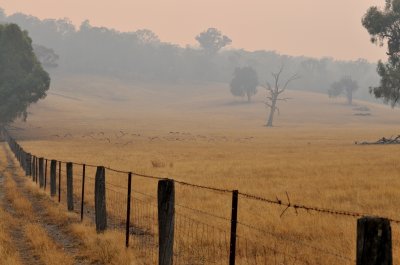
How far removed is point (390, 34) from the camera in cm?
5356

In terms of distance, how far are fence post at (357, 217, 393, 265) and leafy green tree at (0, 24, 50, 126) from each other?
2501 inches

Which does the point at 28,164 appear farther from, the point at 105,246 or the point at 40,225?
the point at 105,246

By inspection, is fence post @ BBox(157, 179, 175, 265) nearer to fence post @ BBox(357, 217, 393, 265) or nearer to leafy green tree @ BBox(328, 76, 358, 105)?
fence post @ BBox(357, 217, 393, 265)

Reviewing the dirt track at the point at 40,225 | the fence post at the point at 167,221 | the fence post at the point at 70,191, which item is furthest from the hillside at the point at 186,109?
the fence post at the point at 167,221

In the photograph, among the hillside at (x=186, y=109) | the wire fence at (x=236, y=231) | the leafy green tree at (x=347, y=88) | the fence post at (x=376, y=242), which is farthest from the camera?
the leafy green tree at (x=347, y=88)

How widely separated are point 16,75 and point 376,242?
66.2 meters

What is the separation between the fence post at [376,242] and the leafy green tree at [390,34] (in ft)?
169

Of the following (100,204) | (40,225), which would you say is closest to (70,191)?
(40,225)

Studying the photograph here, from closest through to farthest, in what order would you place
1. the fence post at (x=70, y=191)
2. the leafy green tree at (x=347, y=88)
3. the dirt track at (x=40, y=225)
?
the dirt track at (x=40, y=225) → the fence post at (x=70, y=191) → the leafy green tree at (x=347, y=88)

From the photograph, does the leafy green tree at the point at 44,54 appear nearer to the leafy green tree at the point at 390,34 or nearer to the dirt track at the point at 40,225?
the leafy green tree at the point at 390,34

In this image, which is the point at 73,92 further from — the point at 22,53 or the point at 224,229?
the point at 224,229

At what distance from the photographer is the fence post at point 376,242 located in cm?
387

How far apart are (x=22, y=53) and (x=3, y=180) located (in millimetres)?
47329

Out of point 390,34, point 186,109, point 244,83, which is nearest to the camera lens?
point 390,34
